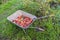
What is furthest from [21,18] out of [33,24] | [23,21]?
[33,24]

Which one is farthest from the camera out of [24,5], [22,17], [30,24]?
[24,5]

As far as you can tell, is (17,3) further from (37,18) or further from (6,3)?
(37,18)

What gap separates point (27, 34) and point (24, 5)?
21.6 inches

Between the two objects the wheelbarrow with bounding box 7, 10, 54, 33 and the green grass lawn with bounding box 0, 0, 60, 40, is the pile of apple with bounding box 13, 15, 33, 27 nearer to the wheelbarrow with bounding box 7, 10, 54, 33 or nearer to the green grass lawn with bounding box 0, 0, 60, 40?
the wheelbarrow with bounding box 7, 10, 54, 33

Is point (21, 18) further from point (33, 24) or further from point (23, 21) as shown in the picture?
point (33, 24)

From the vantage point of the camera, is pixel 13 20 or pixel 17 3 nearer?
pixel 13 20

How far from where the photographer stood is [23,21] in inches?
98.7

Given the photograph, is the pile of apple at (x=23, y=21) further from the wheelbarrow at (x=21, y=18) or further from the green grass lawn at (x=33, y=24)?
the green grass lawn at (x=33, y=24)

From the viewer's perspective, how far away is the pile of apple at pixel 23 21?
2.43 metres

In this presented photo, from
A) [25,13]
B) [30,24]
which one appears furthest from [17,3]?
[30,24]

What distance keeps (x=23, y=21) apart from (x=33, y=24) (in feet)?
0.55

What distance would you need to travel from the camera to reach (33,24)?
2588 millimetres

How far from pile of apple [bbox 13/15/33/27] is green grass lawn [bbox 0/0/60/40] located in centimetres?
11

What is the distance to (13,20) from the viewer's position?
2492mm
